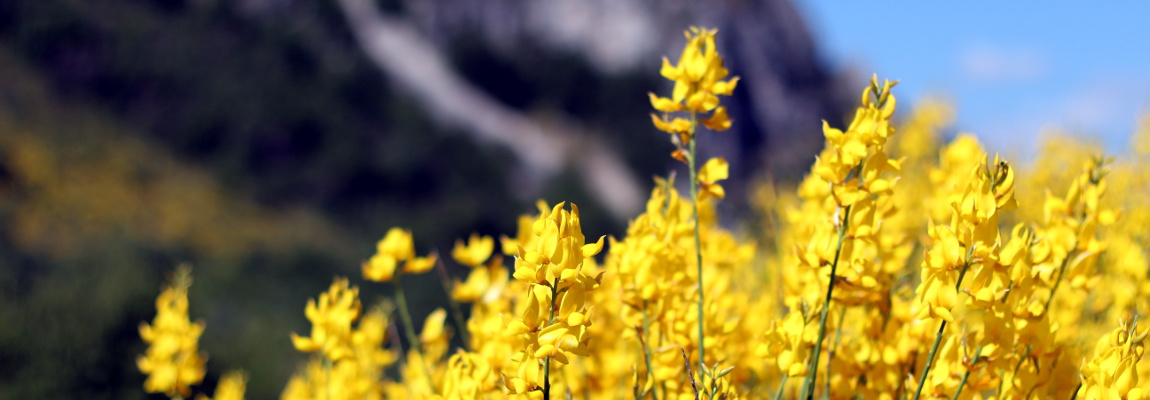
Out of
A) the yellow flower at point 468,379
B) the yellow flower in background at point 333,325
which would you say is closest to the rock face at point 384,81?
the yellow flower in background at point 333,325

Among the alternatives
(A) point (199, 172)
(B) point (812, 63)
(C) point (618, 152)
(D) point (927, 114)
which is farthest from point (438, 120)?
(D) point (927, 114)

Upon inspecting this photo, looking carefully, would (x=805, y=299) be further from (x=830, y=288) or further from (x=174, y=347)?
(x=174, y=347)

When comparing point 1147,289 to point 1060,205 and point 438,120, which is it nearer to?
point 1060,205

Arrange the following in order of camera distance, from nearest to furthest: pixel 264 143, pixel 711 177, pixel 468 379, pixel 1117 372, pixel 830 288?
pixel 1117 372, pixel 830 288, pixel 468 379, pixel 711 177, pixel 264 143

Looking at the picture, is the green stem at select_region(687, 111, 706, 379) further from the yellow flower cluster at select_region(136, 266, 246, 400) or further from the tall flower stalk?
the yellow flower cluster at select_region(136, 266, 246, 400)

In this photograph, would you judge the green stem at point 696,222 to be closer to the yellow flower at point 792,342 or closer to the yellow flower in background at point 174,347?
the yellow flower at point 792,342

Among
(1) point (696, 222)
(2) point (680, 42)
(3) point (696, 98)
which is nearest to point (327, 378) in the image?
(1) point (696, 222)
